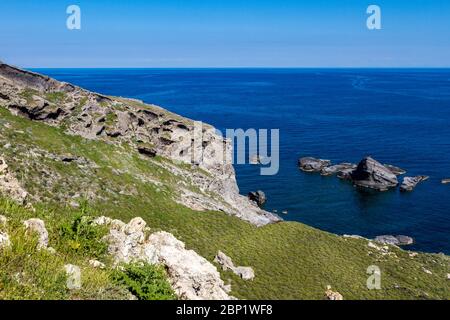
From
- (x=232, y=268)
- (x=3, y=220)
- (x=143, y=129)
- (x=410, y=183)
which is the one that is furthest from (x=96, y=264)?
(x=410, y=183)

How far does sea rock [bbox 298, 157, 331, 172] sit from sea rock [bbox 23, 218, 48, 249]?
115 metres

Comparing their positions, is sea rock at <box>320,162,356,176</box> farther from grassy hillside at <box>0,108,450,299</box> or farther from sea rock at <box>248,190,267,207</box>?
grassy hillside at <box>0,108,450,299</box>

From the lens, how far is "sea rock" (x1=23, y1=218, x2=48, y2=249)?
64.7ft

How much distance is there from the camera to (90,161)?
64.4 meters

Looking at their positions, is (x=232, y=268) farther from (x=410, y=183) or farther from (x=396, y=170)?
(x=396, y=170)

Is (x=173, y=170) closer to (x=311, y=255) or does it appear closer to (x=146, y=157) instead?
(x=146, y=157)

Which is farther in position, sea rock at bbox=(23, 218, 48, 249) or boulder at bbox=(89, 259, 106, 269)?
boulder at bbox=(89, 259, 106, 269)

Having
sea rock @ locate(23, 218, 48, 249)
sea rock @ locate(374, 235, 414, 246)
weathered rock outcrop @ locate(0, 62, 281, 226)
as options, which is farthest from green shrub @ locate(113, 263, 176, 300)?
sea rock @ locate(374, 235, 414, 246)

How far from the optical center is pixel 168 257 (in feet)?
84.4

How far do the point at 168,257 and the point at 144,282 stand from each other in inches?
262

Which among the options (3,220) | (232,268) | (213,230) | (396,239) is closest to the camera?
(3,220)

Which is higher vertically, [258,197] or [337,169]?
[337,169]

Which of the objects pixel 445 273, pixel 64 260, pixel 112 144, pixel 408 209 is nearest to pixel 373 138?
pixel 408 209

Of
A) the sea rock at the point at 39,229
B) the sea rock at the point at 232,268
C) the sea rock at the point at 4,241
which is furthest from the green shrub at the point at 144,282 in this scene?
the sea rock at the point at 232,268
